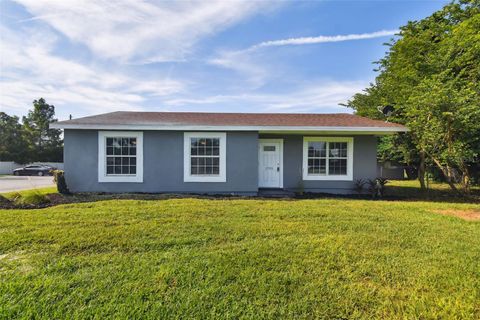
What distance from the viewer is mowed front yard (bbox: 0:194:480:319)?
9.02 feet

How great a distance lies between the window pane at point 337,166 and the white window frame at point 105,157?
789 centimetres

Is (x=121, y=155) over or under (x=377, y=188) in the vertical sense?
over

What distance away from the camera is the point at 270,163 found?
11.4 metres

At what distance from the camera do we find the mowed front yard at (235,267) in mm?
2748

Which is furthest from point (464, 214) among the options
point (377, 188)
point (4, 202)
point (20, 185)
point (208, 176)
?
point (20, 185)

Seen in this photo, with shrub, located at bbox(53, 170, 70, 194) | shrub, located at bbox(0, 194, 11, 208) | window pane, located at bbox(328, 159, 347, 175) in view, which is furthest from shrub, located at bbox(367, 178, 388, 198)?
shrub, located at bbox(0, 194, 11, 208)

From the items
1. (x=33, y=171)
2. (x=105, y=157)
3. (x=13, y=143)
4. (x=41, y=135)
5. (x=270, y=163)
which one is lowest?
(x=33, y=171)

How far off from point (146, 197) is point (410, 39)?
18.4 meters

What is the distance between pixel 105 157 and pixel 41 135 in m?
34.6

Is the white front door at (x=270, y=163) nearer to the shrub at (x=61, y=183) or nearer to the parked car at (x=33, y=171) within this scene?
the shrub at (x=61, y=183)

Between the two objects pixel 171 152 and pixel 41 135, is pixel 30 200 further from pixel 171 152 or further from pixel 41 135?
pixel 41 135

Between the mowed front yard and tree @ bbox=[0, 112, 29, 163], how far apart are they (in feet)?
115

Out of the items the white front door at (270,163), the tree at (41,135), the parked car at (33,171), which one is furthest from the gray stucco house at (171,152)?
the tree at (41,135)

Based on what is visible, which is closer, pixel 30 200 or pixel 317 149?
pixel 30 200
